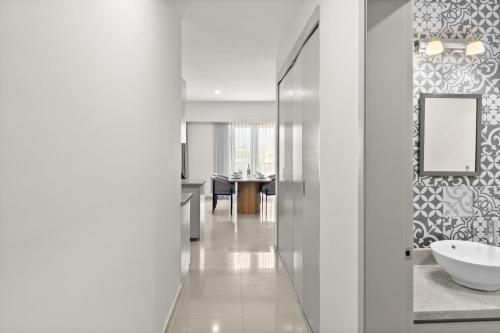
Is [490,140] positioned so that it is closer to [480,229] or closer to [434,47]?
Answer: [480,229]

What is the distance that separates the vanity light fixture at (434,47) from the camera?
187cm

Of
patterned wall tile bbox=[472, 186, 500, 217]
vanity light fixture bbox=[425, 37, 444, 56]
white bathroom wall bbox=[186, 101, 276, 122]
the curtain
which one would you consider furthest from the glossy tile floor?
Answer: white bathroom wall bbox=[186, 101, 276, 122]

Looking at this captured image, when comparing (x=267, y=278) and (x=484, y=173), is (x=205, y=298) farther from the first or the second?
(x=484, y=173)

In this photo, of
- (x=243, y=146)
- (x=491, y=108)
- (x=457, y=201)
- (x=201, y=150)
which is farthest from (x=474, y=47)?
(x=201, y=150)

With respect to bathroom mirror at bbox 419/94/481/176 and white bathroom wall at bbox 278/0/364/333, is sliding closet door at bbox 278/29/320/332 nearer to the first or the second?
white bathroom wall at bbox 278/0/364/333

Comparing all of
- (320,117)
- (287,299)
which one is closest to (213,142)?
(287,299)

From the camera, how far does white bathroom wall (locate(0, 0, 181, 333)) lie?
0.75 metres

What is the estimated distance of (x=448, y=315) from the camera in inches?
55.0

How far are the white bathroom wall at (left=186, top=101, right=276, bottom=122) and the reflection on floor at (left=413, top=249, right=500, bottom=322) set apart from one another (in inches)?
298

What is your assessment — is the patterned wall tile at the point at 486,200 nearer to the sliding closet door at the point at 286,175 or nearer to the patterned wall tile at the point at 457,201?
the patterned wall tile at the point at 457,201

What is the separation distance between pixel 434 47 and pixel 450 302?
1.39 metres

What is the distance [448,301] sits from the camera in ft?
4.85

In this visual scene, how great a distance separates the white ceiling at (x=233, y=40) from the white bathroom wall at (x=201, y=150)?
2718 millimetres

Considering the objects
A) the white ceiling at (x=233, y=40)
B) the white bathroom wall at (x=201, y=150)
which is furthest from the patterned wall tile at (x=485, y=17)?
the white bathroom wall at (x=201, y=150)
